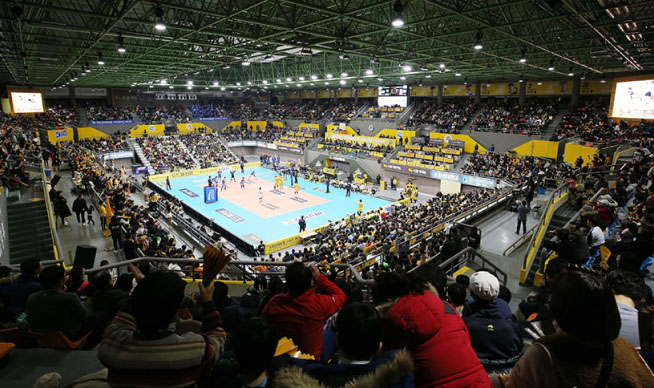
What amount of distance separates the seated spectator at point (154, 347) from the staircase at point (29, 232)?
1083 centimetres

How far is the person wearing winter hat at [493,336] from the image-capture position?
289cm

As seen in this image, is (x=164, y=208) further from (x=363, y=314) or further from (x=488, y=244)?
(x=363, y=314)

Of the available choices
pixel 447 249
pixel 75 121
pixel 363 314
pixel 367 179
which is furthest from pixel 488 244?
pixel 75 121

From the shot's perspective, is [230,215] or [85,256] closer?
[85,256]

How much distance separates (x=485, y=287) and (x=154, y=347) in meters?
2.77

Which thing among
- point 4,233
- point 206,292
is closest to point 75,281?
point 206,292

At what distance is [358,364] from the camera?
191cm

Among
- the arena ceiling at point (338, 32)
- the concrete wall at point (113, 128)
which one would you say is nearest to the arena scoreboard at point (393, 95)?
the arena ceiling at point (338, 32)

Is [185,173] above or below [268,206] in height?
above

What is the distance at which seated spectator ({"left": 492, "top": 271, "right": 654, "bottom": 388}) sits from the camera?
171 cm

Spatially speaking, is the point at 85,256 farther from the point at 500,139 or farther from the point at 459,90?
the point at 459,90

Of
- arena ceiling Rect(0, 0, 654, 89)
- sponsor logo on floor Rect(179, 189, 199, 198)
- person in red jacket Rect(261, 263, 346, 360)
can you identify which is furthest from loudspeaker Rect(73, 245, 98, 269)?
sponsor logo on floor Rect(179, 189, 199, 198)

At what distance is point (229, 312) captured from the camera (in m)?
4.04

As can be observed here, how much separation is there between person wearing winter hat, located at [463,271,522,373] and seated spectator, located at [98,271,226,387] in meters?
2.27
